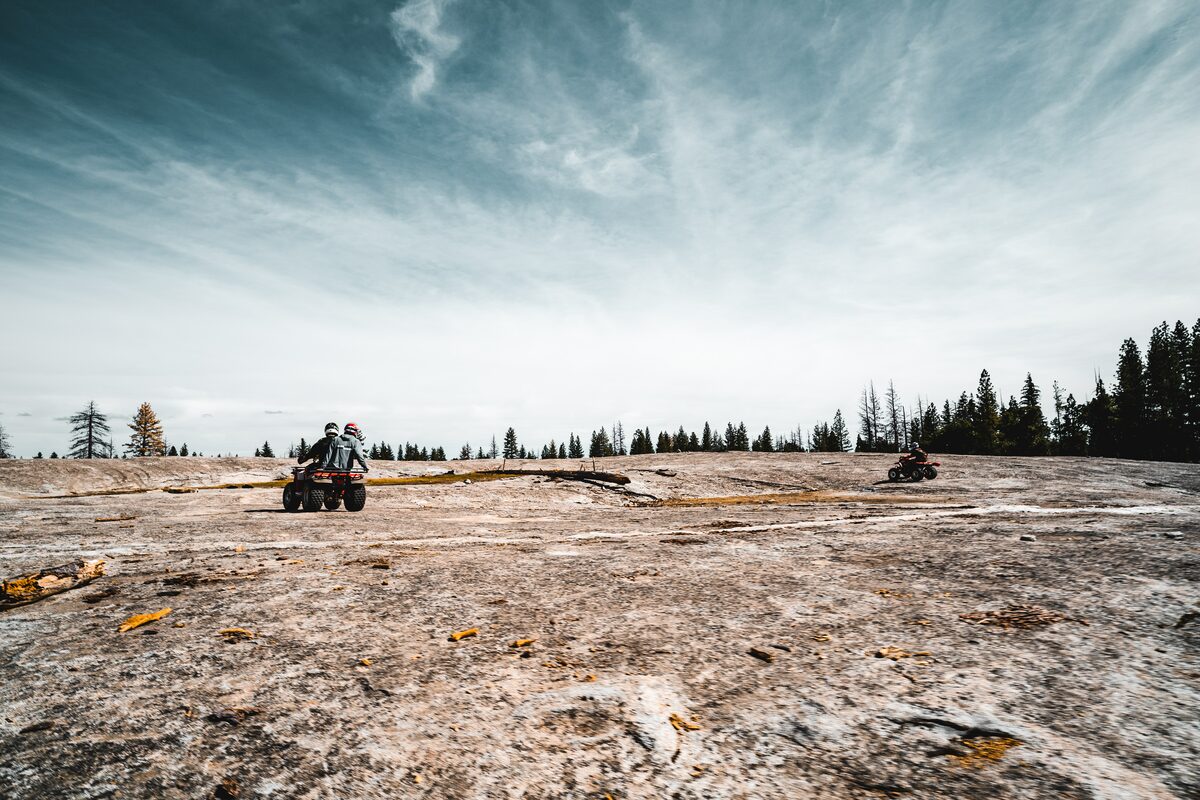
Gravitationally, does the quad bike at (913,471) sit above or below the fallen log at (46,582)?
below

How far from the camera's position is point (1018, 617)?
354 centimetres

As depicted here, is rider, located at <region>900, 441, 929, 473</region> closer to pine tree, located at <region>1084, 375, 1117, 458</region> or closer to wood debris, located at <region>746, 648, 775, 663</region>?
wood debris, located at <region>746, 648, 775, 663</region>

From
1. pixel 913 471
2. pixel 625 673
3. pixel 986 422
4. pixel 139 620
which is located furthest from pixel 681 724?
pixel 986 422

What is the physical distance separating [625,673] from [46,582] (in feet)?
18.1

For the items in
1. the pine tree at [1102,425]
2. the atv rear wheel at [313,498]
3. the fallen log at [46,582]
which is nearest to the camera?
the fallen log at [46,582]

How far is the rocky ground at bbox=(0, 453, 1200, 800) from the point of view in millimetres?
2057

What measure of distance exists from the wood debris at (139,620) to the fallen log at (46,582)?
4.28 ft

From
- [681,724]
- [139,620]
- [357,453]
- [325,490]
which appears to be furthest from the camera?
[357,453]

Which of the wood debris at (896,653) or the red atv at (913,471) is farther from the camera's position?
the red atv at (913,471)

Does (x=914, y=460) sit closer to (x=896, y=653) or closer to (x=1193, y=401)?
(x=896, y=653)

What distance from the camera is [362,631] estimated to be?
3758mm

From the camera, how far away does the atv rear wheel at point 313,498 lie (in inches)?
499

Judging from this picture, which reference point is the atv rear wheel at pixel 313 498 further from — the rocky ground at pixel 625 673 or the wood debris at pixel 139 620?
the wood debris at pixel 139 620

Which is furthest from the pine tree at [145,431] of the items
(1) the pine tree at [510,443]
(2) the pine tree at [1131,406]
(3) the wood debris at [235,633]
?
(2) the pine tree at [1131,406]
